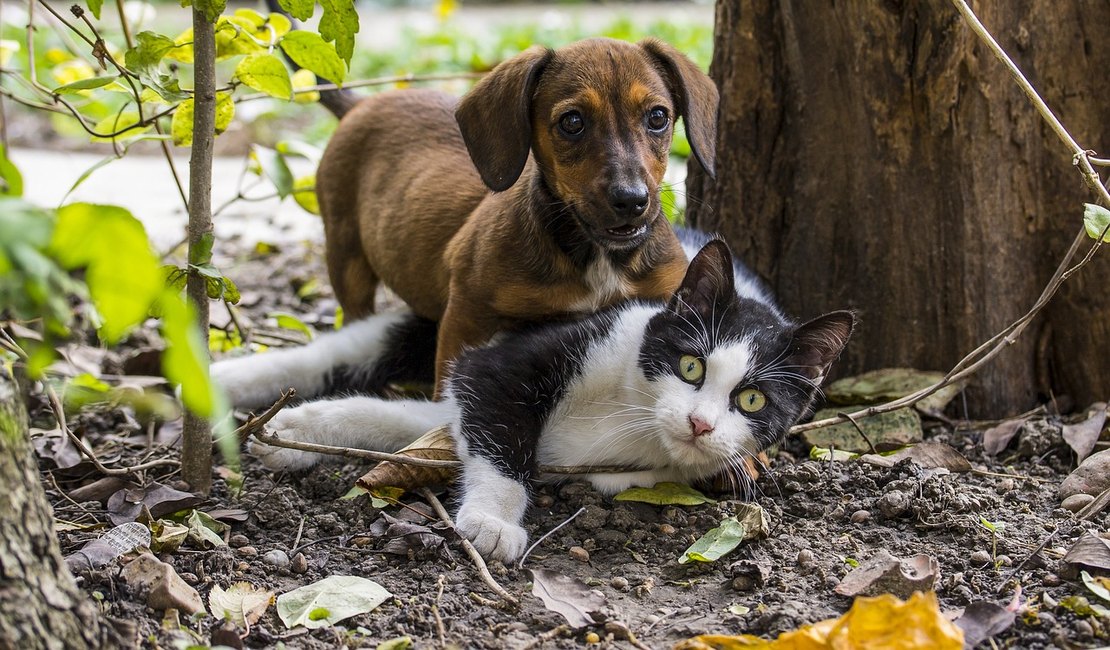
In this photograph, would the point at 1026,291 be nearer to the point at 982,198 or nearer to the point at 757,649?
the point at 982,198

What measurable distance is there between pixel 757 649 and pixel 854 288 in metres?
1.93

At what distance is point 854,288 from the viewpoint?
359 centimetres

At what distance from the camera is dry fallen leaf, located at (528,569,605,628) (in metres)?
2.24

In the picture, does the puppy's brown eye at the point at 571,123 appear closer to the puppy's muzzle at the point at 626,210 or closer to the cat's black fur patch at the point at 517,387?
the puppy's muzzle at the point at 626,210

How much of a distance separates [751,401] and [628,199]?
2.19 feet

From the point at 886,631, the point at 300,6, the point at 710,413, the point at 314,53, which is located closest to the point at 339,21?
the point at 300,6

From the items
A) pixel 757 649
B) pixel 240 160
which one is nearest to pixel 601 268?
pixel 757 649

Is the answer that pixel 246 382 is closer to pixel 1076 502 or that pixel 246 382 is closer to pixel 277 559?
pixel 277 559

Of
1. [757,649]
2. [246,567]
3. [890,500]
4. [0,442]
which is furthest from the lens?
[890,500]

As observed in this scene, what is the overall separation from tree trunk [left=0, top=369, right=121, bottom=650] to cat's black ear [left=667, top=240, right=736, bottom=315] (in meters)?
1.82

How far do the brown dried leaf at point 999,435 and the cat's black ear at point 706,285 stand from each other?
1001mm

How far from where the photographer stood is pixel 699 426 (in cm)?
273

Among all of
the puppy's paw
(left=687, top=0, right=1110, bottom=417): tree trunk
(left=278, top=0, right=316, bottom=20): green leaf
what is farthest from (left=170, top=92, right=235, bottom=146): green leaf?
(left=687, top=0, right=1110, bottom=417): tree trunk

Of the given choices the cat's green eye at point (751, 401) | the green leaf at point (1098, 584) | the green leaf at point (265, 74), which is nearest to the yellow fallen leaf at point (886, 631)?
the green leaf at point (1098, 584)
